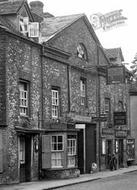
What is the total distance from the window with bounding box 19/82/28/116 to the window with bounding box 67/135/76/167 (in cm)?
384

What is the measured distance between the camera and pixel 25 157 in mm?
25969

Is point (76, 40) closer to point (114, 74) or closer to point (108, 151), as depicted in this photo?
point (114, 74)

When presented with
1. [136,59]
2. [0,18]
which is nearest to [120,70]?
[0,18]

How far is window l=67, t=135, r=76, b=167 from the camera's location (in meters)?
28.5

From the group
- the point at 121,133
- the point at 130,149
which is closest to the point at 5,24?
the point at 121,133

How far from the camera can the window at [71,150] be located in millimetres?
28531

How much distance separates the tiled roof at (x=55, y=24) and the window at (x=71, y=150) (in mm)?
6249

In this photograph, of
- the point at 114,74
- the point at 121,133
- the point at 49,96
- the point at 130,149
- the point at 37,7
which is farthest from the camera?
the point at 130,149

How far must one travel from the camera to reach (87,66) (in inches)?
1361

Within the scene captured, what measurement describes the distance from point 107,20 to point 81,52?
738 inches

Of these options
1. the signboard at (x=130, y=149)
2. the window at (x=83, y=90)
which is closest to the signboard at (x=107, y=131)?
the window at (x=83, y=90)

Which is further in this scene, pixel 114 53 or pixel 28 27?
pixel 114 53

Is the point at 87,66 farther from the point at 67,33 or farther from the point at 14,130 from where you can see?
the point at 14,130

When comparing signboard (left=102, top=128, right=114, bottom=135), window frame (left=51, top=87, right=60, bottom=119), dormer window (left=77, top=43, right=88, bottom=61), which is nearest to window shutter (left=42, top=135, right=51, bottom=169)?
window frame (left=51, top=87, right=60, bottom=119)
